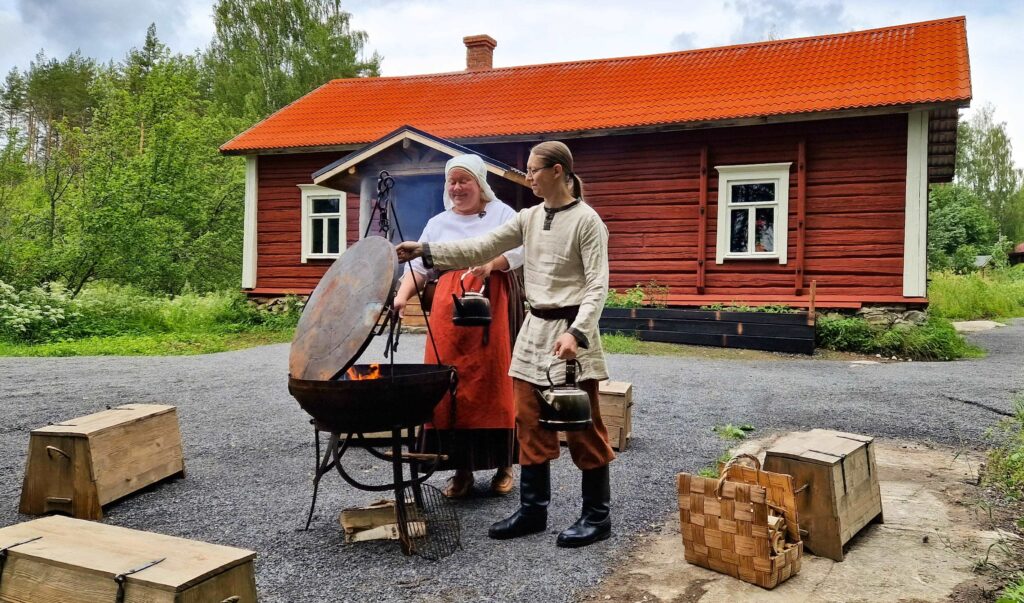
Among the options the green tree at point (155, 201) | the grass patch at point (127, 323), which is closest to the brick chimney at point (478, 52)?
the green tree at point (155, 201)

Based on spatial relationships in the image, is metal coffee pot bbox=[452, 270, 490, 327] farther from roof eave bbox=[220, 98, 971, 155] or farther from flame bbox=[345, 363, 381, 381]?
roof eave bbox=[220, 98, 971, 155]

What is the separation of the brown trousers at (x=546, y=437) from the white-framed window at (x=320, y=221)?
12296mm

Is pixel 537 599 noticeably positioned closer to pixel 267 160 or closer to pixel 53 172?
pixel 267 160

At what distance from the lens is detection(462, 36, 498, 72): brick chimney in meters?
18.0

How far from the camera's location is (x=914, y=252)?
11.2 metres

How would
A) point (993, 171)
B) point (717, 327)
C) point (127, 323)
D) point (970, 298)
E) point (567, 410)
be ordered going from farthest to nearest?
1. point (993, 171)
2. point (970, 298)
3. point (127, 323)
4. point (717, 327)
5. point (567, 410)

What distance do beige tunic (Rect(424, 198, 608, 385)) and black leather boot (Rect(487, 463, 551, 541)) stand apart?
0.48m

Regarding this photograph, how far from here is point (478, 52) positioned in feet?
59.6

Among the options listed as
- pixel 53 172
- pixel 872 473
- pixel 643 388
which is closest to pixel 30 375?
pixel 643 388

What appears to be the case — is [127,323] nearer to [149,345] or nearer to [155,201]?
[149,345]

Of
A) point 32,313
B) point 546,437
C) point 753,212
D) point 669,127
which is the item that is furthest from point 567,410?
point 32,313

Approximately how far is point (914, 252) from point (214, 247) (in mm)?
15781

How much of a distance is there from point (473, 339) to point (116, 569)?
76.6 inches

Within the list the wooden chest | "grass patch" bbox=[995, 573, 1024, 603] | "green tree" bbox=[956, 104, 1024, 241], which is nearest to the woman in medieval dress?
the wooden chest
